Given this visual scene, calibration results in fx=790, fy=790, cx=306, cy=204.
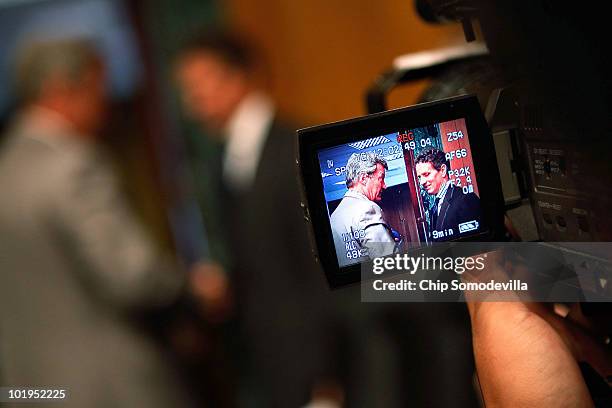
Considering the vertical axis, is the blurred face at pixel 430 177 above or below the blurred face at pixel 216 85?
below

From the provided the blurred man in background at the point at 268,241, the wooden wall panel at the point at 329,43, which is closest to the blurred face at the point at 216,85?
the blurred man in background at the point at 268,241

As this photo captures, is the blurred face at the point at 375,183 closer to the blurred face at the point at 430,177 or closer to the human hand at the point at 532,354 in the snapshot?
the blurred face at the point at 430,177

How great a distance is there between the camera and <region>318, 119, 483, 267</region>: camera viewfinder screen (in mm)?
750

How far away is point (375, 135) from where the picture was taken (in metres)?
0.75

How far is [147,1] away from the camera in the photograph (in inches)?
144

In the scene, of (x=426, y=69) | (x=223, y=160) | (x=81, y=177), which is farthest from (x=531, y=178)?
(x=223, y=160)

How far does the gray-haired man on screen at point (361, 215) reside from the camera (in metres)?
0.75

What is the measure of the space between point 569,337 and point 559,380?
6cm

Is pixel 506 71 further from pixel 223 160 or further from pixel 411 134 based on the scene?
pixel 223 160

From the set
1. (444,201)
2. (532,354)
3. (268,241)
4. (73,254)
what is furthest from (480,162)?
(268,241)

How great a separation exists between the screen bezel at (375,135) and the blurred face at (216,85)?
1.68 meters

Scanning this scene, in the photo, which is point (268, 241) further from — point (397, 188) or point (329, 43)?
point (397, 188)

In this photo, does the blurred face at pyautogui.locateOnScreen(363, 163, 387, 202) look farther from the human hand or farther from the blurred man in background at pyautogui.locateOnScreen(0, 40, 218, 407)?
the blurred man in background at pyautogui.locateOnScreen(0, 40, 218, 407)

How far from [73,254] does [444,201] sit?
125 cm
